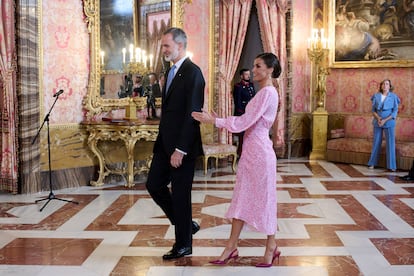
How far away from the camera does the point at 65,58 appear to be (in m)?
6.56

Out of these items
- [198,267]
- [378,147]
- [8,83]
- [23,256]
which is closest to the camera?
[198,267]

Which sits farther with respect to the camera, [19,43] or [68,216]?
[19,43]

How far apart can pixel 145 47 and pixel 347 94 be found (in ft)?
15.2

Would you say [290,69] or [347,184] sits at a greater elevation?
[290,69]

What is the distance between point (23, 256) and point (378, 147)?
635 cm

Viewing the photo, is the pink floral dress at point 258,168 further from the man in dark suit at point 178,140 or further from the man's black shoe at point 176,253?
the man's black shoe at point 176,253

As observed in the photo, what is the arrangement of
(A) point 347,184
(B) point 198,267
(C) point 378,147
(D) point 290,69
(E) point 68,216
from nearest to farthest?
1. (B) point 198,267
2. (E) point 68,216
3. (A) point 347,184
4. (C) point 378,147
5. (D) point 290,69

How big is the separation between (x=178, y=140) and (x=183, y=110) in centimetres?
21

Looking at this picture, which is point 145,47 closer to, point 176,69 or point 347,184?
point 347,184

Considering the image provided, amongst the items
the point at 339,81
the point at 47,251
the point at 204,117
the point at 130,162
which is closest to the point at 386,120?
the point at 339,81

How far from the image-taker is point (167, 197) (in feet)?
12.6

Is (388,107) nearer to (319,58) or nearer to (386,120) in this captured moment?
(386,120)

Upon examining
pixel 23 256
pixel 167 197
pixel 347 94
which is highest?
pixel 347 94

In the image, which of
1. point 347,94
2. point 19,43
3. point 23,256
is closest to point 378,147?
point 347,94
